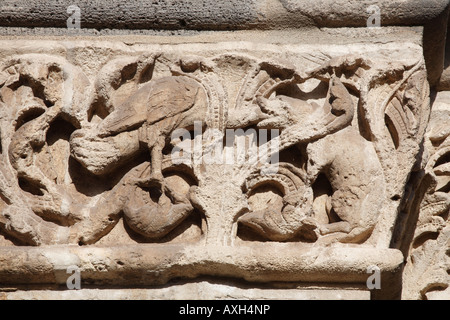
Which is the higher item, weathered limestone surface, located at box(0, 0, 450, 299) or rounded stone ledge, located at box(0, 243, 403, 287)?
weathered limestone surface, located at box(0, 0, 450, 299)

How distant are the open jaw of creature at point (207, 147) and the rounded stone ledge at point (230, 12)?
155 millimetres

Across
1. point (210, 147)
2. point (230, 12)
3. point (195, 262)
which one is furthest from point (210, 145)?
point (230, 12)

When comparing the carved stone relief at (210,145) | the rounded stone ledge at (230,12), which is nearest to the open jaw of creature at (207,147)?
the carved stone relief at (210,145)

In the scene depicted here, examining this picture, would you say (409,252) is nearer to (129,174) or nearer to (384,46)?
(384,46)

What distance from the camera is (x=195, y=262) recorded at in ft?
8.13

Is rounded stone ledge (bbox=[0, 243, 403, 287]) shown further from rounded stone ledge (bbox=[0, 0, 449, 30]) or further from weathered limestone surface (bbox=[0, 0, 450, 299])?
rounded stone ledge (bbox=[0, 0, 449, 30])

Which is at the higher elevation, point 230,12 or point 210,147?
point 230,12

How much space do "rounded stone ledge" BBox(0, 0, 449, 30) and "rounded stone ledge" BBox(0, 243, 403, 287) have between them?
2.61 ft

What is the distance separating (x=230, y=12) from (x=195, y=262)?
882mm

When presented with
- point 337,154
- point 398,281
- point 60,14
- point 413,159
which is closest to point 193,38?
point 60,14

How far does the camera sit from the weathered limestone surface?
250 centimetres

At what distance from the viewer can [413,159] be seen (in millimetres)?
2613

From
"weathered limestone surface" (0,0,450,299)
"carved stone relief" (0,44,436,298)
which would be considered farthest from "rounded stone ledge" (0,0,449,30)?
"carved stone relief" (0,44,436,298)

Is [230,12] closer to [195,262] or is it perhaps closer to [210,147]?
[210,147]
